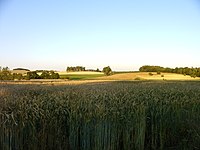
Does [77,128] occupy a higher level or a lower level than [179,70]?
lower

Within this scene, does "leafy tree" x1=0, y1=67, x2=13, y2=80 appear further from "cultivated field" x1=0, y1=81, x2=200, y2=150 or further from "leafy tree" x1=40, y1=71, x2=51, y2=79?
"cultivated field" x1=0, y1=81, x2=200, y2=150

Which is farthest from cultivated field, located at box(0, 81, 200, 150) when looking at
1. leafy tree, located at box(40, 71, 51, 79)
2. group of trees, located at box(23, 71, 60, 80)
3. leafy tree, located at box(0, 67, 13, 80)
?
leafy tree, located at box(40, 71, 51, 79)

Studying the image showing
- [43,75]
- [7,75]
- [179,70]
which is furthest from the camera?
[43,75]

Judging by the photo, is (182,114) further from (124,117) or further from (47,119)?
(47,119)

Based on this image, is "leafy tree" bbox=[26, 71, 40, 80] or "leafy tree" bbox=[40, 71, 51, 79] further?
"leafy tree" bbox=[40, 71, 51, 79]

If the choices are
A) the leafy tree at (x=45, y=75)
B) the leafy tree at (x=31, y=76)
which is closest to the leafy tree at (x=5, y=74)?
the leafy tree at (x=31, y=76)

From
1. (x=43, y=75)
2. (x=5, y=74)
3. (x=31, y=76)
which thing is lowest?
(x=31, y=76)

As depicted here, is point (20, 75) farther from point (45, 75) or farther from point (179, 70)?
point (179, 70)

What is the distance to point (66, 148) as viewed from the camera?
4590mm

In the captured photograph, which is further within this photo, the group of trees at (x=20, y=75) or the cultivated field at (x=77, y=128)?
the group of trees at (x=20, y=75)

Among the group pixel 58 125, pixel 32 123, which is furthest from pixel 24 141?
pixel 58 125

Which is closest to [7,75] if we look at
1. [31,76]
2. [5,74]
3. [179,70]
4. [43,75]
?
[5,74]

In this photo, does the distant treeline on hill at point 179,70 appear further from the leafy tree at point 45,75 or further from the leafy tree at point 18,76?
the leafy tree at point 18,76

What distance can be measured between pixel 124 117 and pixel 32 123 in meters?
1.64
